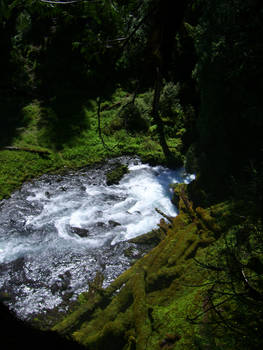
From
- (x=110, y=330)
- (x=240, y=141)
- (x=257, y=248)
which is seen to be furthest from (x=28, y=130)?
(x=257, y=248)

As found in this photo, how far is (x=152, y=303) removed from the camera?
453 centimetres

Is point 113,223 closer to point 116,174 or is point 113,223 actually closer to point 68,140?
point 116,174

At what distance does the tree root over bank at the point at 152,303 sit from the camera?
3.66 m

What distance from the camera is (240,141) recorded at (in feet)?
24.3

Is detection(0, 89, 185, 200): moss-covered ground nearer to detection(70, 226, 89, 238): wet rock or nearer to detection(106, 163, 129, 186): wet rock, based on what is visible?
detection(106, 163, 129, 186): wet rock

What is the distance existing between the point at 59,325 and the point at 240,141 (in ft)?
19.9

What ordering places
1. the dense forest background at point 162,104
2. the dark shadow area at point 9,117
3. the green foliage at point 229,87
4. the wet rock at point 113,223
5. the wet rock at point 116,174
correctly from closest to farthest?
the dense forest background at point 162,104, the green foliage at point 229,87, the wet rock at point 113,223, the wet rock at point 116,174, the dark shadow area at point 9,117

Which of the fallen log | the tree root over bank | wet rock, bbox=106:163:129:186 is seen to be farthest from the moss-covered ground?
the tree root over bank

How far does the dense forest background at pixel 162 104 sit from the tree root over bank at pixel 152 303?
1.49 ft

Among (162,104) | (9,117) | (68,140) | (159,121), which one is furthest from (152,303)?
(9,117)

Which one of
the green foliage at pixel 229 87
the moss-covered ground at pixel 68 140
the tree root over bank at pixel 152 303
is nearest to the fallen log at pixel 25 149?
the moss-covered ground at pixel 68 140

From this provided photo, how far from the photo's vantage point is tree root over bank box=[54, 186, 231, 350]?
12.0 ft

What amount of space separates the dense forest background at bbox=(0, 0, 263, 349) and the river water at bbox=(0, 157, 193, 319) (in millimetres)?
926

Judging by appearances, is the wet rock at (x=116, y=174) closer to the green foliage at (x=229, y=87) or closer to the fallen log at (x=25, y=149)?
the fallen log at (x=25, y=149)
